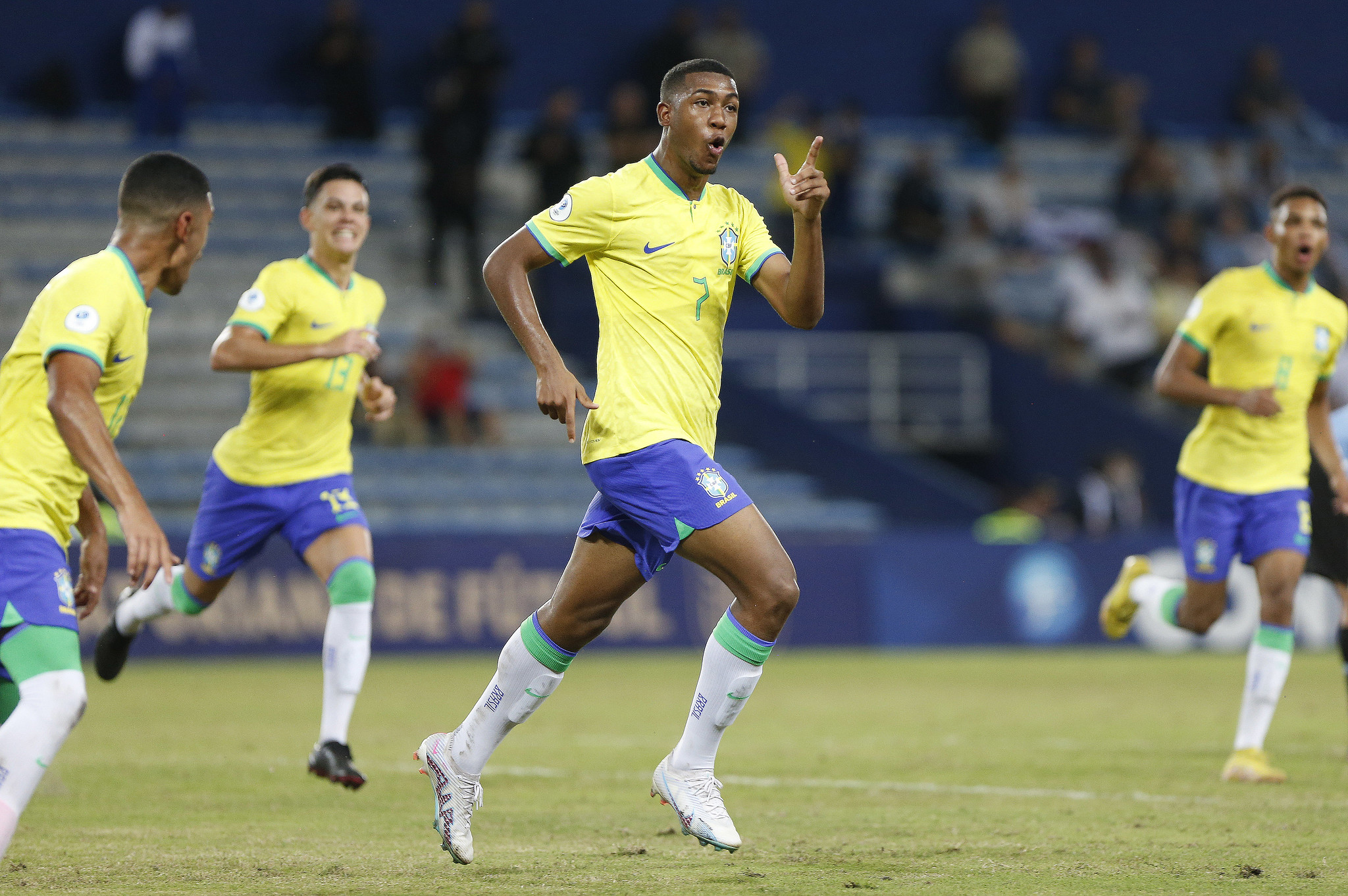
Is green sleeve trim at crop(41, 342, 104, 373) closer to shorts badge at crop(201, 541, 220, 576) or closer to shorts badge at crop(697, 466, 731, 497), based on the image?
shorts badge at crop(697, 466, 731, 497)

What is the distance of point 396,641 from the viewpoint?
16500 mm

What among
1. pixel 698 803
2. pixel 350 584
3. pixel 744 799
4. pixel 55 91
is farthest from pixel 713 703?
pixel 55 91

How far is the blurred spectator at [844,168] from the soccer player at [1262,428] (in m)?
13.3

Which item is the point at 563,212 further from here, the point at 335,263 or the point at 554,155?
the point at 554,155

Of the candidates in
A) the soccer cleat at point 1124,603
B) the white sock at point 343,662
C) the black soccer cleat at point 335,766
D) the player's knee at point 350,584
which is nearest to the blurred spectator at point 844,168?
the soccer cleat at point 1124,603

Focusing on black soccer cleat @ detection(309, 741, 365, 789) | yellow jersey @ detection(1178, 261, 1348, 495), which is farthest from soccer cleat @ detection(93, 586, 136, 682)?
yellow jersey @ detection(1178, 261, 1348, 495)

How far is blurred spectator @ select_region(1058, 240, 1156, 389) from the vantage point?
2114 centimetres

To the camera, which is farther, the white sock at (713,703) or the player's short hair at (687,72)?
the player's short hair at (687,72)

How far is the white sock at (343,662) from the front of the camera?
775 centimetres

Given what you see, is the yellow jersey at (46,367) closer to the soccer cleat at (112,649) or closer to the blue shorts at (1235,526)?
the soccer cleat at (112,649)

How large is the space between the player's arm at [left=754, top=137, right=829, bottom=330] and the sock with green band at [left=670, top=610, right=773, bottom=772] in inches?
42.8

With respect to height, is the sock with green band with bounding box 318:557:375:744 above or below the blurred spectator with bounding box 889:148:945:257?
below

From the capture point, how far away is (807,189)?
574cm

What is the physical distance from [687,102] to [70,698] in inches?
113
